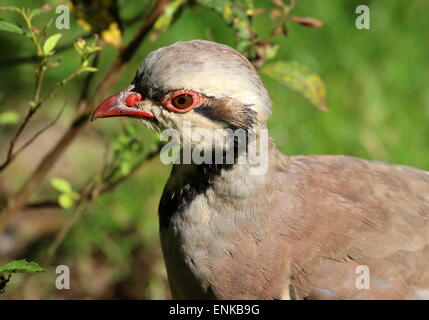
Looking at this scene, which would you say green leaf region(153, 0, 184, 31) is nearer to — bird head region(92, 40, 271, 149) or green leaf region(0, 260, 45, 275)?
bird head region(92, 40, 271, 149)

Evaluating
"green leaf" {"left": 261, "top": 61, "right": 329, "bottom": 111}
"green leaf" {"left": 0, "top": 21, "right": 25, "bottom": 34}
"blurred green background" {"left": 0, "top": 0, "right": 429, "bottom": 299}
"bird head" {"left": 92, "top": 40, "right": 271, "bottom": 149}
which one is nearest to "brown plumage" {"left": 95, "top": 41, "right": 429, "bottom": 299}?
"bird head" {"left": 92, "top": 40, "right": 271, "bottom": 149}

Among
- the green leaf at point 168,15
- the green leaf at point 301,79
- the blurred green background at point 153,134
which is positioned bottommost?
the blurred green background at point 153,134

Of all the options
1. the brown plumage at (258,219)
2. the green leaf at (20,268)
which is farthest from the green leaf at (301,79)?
the green leaf at (20,268)

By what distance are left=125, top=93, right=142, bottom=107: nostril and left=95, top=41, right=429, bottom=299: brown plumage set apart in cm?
2

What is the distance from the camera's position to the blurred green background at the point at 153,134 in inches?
171

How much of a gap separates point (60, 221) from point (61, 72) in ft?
3.62

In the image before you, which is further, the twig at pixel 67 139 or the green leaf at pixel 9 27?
the twig at pixel 67 139

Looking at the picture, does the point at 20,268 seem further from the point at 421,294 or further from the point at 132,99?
the point at 421,294

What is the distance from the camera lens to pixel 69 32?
4887 mm

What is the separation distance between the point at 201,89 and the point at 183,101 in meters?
0.09

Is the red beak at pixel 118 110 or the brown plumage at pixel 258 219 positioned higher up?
the red beak at pixel 118 110

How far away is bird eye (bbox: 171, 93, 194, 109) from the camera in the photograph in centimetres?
278

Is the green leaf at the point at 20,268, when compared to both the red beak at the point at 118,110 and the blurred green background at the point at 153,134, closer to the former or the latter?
the red beak at the point at 118,110
